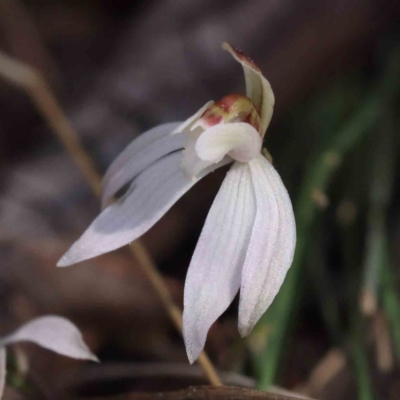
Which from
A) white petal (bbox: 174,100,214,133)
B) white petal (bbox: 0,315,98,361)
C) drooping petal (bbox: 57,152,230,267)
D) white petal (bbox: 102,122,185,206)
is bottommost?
white petal (bbox: 0,315,98,361)

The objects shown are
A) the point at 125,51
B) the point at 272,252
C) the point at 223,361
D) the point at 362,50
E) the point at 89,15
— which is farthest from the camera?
the point at 89,15

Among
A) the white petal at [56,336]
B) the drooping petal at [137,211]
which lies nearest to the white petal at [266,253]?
the drooping petal at [137,211]

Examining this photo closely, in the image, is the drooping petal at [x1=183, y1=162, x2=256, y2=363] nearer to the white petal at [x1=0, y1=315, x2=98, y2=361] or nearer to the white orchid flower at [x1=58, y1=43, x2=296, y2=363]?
the white orchid flower at [x1=58, y1=43, x2=296, y2=363]

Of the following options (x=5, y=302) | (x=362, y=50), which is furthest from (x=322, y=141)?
(x=5, y=302)

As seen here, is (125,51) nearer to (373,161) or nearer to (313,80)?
(313,80)

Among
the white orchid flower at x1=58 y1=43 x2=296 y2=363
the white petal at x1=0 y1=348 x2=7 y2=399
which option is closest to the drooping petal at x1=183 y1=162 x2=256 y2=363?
the white orchid flower at x1=58 y1=43 x2=296 y2=363

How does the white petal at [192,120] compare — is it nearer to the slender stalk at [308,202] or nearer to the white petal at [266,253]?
the white petal at [266,253]
